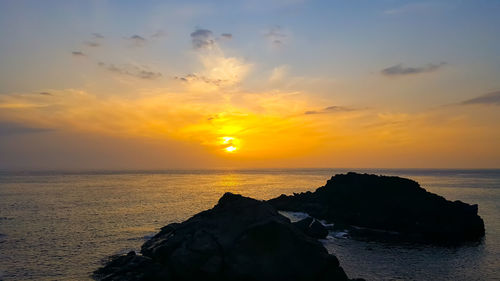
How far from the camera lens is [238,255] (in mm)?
32781

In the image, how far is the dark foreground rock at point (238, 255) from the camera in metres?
31.9

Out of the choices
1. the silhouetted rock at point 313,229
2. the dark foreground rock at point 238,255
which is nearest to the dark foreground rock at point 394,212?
the silhouetted rock at point 313,229

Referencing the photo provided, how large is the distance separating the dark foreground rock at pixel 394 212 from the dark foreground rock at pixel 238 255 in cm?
3006

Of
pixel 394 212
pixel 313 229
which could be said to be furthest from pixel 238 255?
pixel 394 212

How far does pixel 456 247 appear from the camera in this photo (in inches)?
2119

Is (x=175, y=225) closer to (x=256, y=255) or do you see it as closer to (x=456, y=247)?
(x=256, y=255)

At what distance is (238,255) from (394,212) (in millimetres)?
45934

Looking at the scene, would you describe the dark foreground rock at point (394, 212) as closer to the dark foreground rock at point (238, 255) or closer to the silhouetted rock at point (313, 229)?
the silhouetted rock at point (313, 229)

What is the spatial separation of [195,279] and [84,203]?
231 ft

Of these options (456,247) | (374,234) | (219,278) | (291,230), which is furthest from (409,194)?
(219,278)

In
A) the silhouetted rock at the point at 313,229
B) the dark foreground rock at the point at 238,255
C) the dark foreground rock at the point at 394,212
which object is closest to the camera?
the dark foreground rock at the point at 238,255

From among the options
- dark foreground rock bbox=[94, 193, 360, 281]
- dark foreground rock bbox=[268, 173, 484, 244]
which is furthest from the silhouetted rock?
dark foreground rock bbox=[94, 193, 360, 281]

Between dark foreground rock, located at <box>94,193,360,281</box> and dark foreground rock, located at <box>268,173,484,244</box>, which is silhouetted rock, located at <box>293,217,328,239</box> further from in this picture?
dark foreground rock, located at <box>94,193,360,281</box>

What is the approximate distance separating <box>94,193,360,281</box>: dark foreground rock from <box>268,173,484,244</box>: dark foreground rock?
30.1 meters
